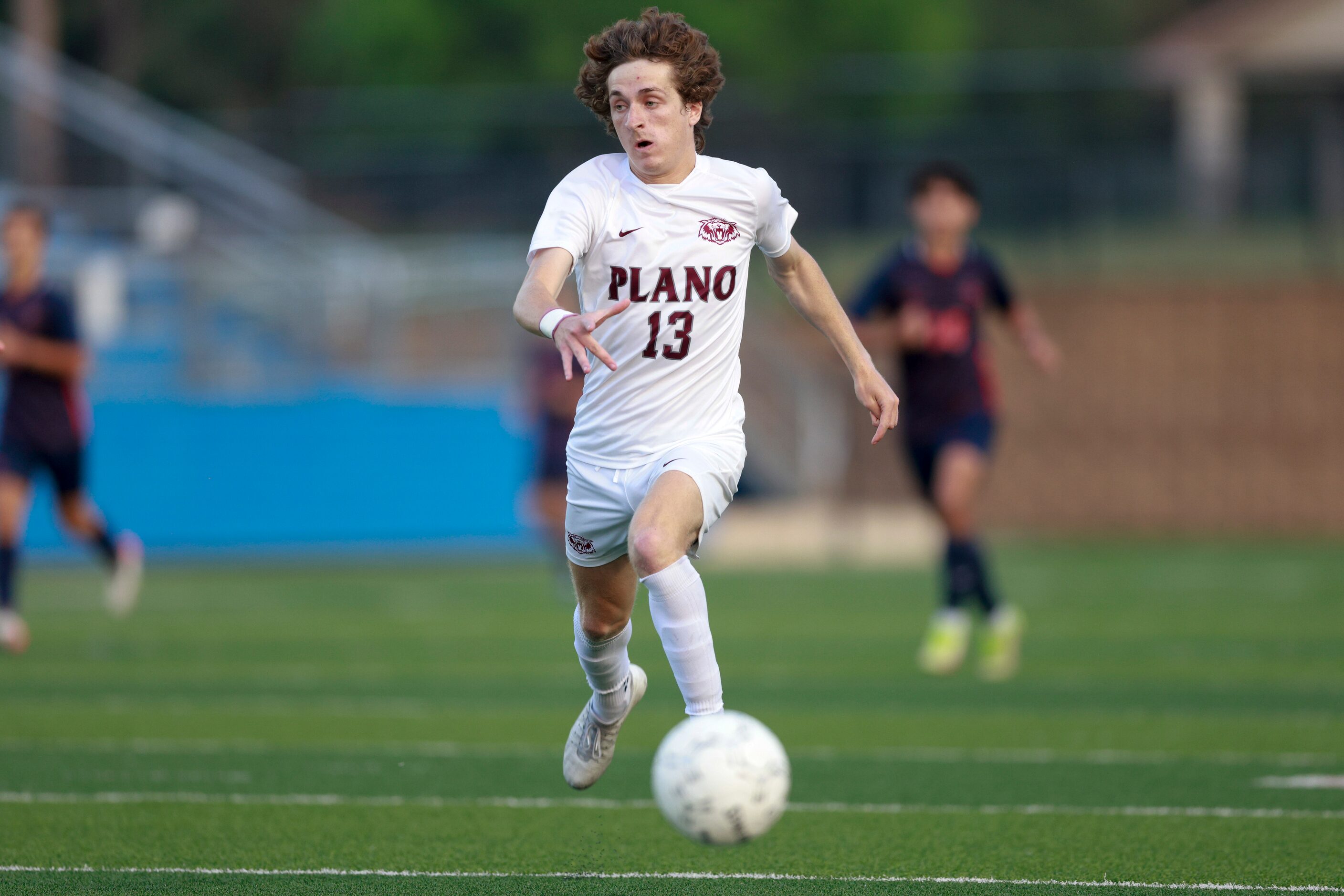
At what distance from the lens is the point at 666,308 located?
227 inches

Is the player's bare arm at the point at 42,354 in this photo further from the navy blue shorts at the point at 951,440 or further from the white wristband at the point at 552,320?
the white wristband at the point at 552,320

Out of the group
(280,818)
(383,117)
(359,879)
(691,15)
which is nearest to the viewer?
(359,879)

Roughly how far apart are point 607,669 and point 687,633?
0.87 metres

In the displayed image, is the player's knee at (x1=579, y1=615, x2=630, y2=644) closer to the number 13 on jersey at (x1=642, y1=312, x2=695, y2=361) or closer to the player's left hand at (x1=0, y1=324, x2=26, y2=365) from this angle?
the number 13 on jersey at (x1=642, y1=312, x2=695, y2=361)

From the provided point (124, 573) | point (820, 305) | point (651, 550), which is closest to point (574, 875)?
point (651, 550)

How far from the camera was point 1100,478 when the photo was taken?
25125 mm

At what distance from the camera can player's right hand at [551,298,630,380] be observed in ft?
16.3

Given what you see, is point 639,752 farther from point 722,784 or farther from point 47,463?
point 47,463

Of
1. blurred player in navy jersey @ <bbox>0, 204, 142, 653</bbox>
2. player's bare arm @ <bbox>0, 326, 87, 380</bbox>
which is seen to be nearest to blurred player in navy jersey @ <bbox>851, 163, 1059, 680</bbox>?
player's bare arm @ <bbox>0, 326, 87, 380</bbox>

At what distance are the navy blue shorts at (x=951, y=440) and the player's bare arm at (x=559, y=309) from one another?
16.9 ft

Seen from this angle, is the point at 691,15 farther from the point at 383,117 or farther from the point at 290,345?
the point at 290,345

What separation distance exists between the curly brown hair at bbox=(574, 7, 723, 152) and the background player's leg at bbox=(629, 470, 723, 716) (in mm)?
1292

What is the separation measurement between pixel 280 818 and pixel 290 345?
15.9 metres

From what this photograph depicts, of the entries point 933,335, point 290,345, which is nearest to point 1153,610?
point 933,335
